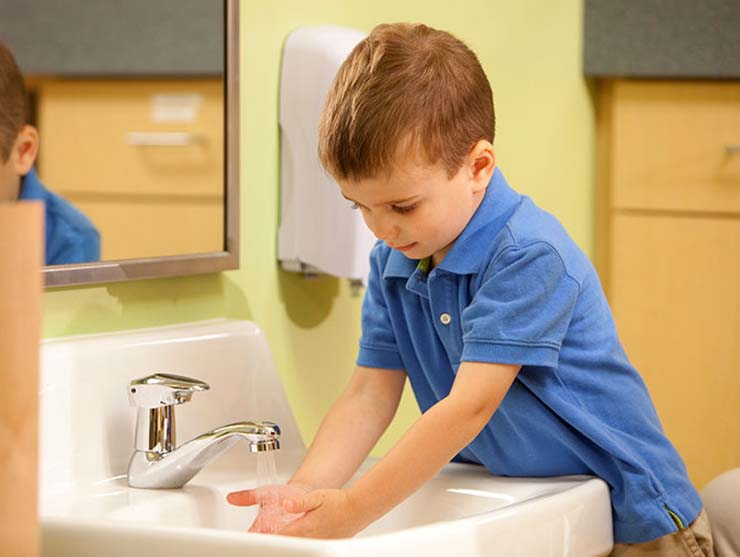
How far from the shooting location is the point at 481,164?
3.44 feet

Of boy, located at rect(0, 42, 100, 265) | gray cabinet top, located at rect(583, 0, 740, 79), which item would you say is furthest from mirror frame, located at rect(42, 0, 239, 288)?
gray cabinet top, located at rect(583, 0, 740, 79)

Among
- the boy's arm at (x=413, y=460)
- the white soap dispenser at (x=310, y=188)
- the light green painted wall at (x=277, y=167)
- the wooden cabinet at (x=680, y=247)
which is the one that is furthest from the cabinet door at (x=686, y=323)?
the boy's arm at (x=413, y=460)

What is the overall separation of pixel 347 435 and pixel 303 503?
0.20 meters

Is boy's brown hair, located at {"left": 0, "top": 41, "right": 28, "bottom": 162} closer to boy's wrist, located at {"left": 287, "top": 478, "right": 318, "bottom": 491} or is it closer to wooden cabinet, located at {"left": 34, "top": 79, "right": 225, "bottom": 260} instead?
wooden cabinet, located at {"left": 34, "top": 79, "right": 225, "bottom": 260}

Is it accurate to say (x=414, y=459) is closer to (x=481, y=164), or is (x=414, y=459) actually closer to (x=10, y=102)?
(x=481, y=164)

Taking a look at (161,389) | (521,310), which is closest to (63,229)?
(161,389)

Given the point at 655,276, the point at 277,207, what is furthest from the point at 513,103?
the point at 277,207

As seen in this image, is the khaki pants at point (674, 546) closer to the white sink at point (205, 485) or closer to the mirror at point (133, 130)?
the white sink at point (205, 485)

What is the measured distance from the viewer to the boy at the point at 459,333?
98cm

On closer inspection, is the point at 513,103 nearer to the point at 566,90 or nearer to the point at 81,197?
the point at 566,90

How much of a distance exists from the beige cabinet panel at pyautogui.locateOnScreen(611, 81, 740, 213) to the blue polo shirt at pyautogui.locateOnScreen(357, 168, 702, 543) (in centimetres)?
84

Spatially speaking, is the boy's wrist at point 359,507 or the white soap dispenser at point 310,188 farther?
the white soap dispenser at point 310,188

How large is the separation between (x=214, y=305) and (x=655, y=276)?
959mm

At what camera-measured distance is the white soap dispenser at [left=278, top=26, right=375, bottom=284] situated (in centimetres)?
128
